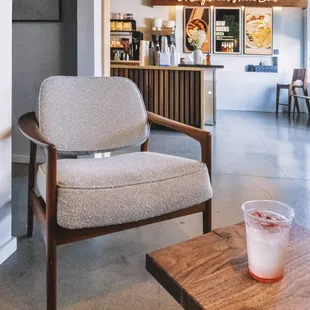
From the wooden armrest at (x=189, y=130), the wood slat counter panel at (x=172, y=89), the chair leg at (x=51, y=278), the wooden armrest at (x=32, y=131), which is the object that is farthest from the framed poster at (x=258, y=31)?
the chair leg at (x=51, y=278)

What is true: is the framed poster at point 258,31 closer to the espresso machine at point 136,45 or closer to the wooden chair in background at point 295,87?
the wooden chair in background at point 295,87

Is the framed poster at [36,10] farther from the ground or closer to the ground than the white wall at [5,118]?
farther from the ground

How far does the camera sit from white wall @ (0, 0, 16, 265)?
1527mm

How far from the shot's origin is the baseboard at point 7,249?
1545 mm

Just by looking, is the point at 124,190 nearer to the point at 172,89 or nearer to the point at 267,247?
the point at 267,247

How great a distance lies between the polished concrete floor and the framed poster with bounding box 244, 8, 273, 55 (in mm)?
5416

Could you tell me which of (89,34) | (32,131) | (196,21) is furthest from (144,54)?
(32,131)

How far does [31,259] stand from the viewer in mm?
1575

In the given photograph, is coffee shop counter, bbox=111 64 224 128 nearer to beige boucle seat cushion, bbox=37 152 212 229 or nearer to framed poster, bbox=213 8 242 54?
beige boucle seat cushion, bbox=37 152 212 229

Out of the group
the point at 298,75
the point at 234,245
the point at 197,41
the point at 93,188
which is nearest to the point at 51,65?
the point at 93,188

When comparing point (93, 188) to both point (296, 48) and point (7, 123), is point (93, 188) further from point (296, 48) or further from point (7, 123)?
point (296, 48)

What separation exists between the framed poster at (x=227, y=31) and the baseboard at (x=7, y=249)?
25.7 ft

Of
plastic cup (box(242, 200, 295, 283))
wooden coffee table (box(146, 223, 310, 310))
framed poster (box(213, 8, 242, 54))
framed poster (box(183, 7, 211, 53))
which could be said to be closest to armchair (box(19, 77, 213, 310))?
wooden coffee table (box(146, 223, 310, 310))

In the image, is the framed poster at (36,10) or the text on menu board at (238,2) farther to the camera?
the text on menu board at (238,2)
